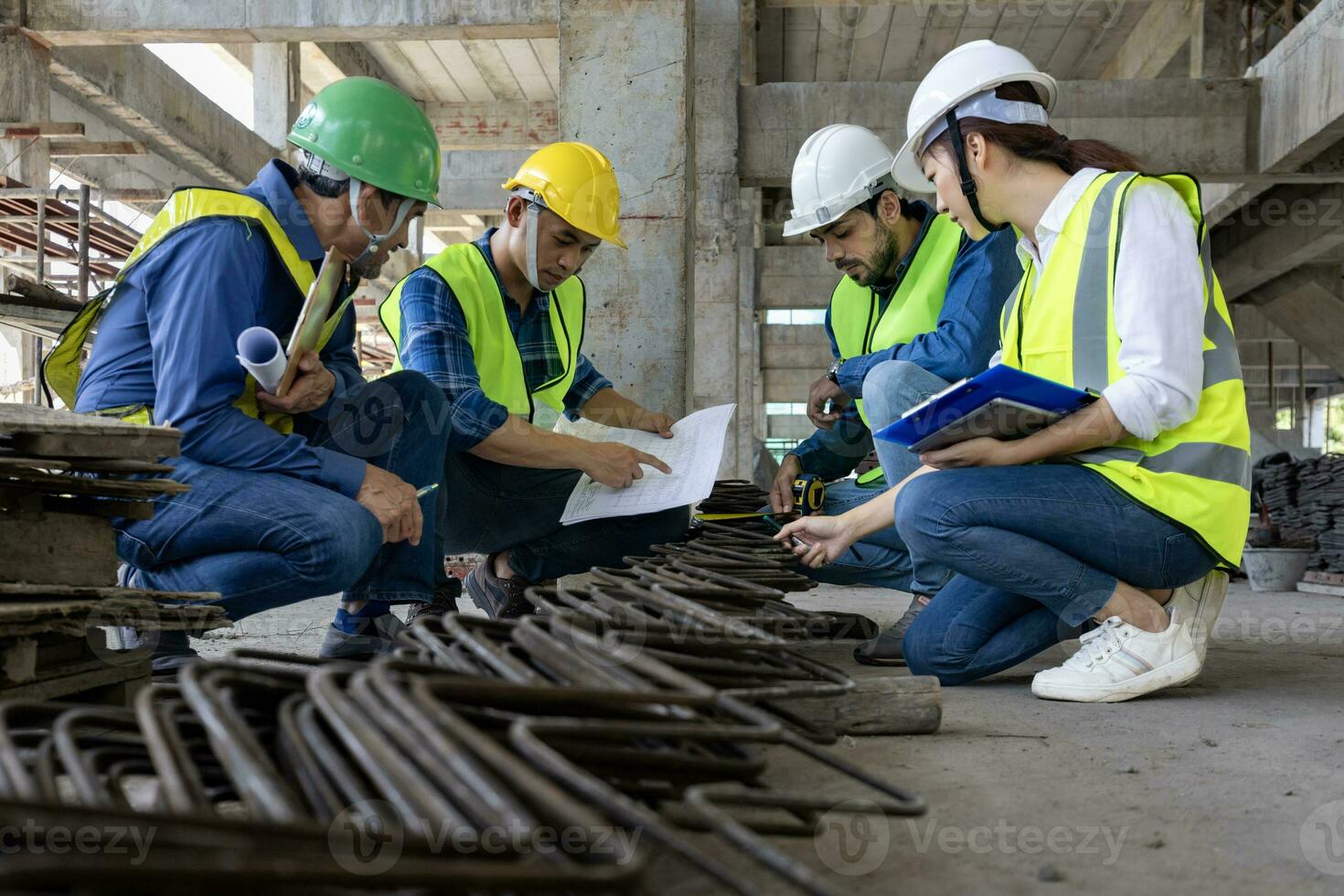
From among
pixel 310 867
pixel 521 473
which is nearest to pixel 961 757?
pixel 310 867

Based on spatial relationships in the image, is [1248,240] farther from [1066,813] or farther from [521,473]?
[1066,813]

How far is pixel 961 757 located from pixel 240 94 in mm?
14906

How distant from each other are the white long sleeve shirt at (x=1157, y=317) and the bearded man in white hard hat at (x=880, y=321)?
Result: 3.23ft

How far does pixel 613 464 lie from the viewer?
13.0 feet

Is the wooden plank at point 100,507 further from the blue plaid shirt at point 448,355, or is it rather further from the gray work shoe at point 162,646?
the blue plaid shirt at point 448,355

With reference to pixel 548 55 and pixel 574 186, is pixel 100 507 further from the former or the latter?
pixel 548 55

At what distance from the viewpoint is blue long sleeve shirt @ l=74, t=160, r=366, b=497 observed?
2980 millimetres

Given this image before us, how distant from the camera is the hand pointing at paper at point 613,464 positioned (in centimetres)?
396

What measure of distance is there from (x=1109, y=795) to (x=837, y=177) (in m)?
3.03

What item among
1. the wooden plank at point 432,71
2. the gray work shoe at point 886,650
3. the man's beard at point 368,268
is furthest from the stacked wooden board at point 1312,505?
the wooden plank at point 432,71

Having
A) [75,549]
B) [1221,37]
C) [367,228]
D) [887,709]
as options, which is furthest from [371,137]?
[1221,37]

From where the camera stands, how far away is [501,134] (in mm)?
16016

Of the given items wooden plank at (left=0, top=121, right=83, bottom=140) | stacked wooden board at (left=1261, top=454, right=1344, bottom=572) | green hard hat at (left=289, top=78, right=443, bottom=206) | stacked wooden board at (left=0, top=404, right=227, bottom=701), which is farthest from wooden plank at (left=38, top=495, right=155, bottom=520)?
stacked wooden board at (left=1261, top=454, right=1344, bottom=572)

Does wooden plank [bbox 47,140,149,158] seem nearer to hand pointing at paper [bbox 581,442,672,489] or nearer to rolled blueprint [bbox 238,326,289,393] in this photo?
hand pointing at paper [bbox 581,442,672,489]
